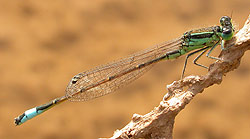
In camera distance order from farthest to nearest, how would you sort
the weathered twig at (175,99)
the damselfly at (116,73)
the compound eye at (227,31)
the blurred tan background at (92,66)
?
the blurred tan background at (92,66), the damselfly at (116,73), the compound eye at (227,31), the weathered twig at (175,99)

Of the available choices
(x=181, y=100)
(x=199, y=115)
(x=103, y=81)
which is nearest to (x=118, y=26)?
(x=199, y=115)

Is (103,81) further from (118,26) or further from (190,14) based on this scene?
(190,14)

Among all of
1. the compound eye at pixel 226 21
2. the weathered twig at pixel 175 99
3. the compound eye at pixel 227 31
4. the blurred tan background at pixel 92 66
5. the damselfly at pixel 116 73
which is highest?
the blurred tan background at pixel 92 66

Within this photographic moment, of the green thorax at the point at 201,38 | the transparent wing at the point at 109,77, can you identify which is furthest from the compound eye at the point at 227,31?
the transparent wing at the point at 109,77

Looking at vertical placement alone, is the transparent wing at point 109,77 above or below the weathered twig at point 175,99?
above

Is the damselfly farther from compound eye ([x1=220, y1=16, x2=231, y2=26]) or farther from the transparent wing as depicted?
compound eye ([x1=220, y1=16, x2=231, y2=26])

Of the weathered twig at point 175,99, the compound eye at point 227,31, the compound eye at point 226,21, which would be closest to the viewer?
the weathered twig at point 175,99

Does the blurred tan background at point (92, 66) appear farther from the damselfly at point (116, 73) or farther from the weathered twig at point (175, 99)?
the weathered twig at point (175, 99)
